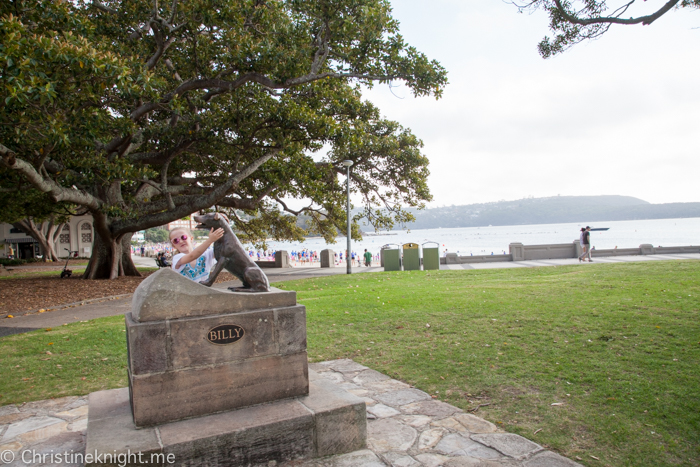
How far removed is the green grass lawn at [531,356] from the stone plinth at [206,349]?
1.80 meters

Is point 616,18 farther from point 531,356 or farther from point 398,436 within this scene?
point 398,436

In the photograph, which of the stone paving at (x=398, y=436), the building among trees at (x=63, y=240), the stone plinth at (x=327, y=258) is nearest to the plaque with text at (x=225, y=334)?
the stone paving at (x=398, y=436)

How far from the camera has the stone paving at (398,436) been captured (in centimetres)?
319

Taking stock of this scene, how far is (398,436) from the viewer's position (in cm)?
360

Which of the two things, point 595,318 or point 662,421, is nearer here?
point 662,421

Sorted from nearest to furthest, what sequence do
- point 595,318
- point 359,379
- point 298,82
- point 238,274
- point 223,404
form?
point 223,404 < point 238,274 < point 359,379 < point 595,318 < point 298,82

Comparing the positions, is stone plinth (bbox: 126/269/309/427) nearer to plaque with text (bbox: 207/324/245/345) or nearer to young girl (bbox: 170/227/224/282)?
A: plaque with text (bbox: 207/324/245/345)

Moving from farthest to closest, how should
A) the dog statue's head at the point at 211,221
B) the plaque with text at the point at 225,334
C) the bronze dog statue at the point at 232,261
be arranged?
the dog statue's head at the point at 211,221, the bronze dog statue at the point at 232,261, the plaque with text at the point at 225,334

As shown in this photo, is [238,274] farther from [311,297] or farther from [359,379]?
[311,297]

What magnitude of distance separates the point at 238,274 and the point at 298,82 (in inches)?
324

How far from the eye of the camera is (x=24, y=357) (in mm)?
6043

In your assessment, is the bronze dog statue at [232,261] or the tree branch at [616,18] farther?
the tree branch at [616,18]

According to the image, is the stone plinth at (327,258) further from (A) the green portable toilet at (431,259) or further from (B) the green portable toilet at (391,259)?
(A) the green portable toilet at (431,259)


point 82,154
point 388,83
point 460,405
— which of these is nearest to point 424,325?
point 460,405
